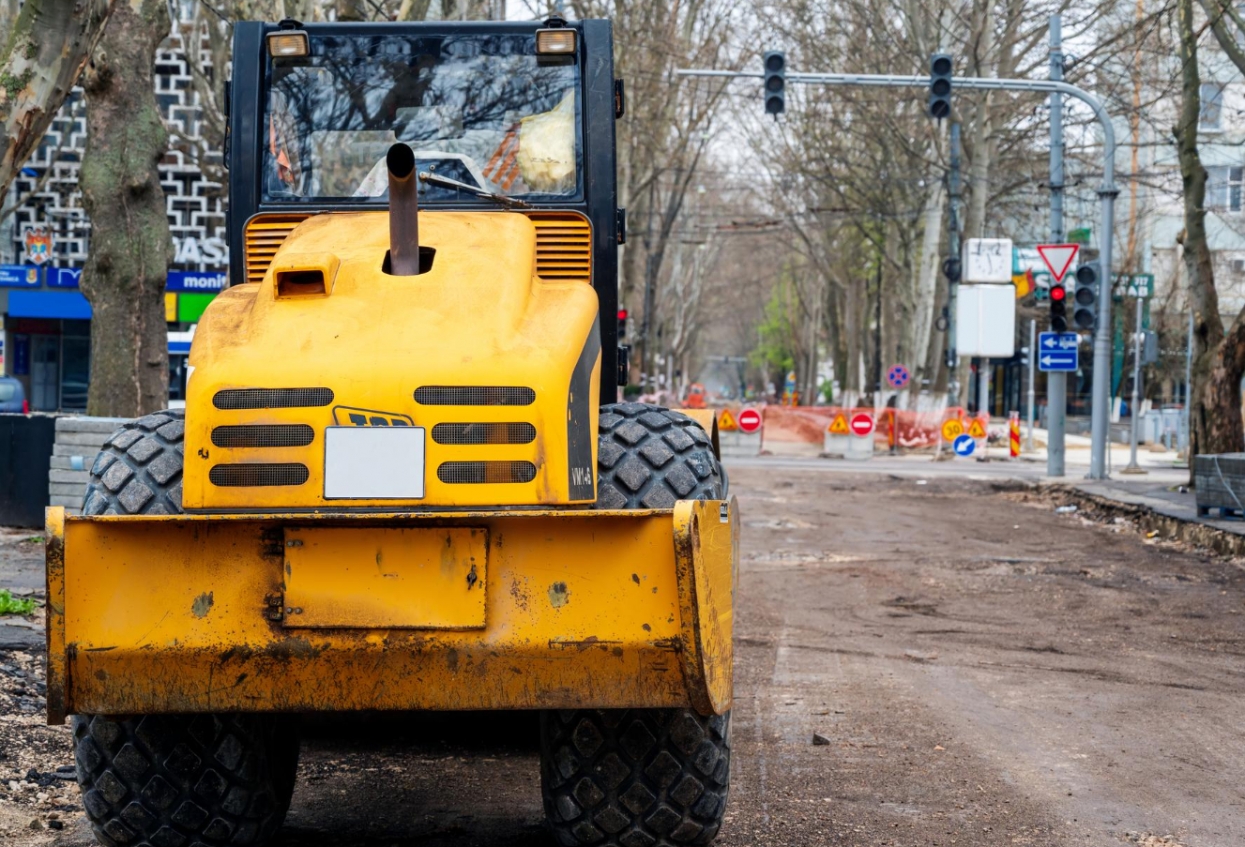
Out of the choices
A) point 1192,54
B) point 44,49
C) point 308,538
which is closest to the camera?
point 308,538

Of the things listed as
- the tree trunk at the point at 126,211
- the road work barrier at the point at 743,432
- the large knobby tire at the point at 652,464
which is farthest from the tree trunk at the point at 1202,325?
the large knobby tire at the point at 652,464

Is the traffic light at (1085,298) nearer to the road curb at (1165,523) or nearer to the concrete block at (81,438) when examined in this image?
the road curb at (1165,523)

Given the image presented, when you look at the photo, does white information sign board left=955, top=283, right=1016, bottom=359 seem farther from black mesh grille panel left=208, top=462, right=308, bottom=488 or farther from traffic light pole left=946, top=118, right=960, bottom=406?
black mesh grille panel left=208, top=462, right=308, bottom=488

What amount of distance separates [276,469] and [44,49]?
129 inches

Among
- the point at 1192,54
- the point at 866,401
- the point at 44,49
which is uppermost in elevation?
the point at 1192,54

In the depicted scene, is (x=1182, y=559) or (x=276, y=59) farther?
(x=1182, y=559)

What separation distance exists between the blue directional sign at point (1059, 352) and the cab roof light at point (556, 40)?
22.9 metres

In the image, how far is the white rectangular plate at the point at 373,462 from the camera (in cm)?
436

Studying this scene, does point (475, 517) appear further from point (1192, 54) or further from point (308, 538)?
point (1192, 54)

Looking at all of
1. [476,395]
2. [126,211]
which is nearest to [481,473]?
[476,395]

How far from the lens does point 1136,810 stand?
5.91 meters

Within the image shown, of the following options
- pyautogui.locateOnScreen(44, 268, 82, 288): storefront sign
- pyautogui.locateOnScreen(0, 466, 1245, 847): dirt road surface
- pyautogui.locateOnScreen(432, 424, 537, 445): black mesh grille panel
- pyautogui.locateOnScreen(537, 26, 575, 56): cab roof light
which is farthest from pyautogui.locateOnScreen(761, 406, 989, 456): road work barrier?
pyautogui.locateOnScreen(432, 424, 537, 445): black mesh grille panel

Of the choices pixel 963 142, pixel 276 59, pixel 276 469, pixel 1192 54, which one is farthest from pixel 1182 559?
pixel 963 142

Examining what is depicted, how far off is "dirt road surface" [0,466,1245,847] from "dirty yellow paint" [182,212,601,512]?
1537 millimetres
